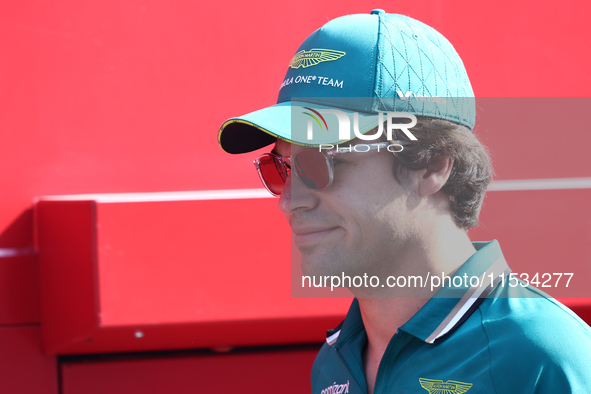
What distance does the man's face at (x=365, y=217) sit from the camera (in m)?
1.10

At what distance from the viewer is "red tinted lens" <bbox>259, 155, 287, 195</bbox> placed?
51.5 inches

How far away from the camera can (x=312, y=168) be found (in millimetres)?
1120

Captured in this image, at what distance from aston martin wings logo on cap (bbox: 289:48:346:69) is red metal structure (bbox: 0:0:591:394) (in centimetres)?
48

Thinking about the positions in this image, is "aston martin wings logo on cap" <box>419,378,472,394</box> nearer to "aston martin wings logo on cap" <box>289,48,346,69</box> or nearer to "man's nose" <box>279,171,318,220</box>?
"man's nose" <box>279,171,318,220</box>

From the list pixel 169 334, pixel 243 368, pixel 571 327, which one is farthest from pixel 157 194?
pixel 571 327

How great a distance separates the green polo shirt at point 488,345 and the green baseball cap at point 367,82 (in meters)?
0.36

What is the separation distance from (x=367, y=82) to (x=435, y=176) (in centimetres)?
26

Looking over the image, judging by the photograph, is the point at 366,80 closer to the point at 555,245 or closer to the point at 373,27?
the point at 373,27

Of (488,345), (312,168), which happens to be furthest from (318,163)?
(488,345)

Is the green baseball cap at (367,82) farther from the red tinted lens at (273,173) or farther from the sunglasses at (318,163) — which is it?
the red tinted lens at (273,173)

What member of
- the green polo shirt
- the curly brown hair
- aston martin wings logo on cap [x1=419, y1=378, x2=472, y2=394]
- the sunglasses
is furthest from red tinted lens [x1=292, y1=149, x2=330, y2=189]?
aston martin wings logo on cap [x1=419, y1=378, x2=472, y2=394]

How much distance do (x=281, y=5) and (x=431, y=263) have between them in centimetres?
104

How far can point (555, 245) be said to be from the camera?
5.31ft

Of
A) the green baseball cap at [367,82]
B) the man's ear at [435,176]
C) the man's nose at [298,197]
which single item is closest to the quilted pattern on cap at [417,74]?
the green baseball cap at [367,82]
